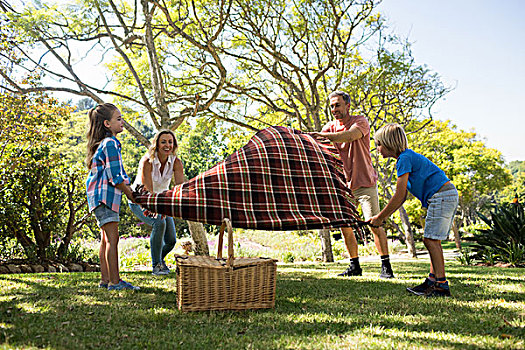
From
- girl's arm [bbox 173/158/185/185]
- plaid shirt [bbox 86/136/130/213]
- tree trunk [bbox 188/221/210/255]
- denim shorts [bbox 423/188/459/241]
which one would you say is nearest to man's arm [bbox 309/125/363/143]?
denim shorts [bbox 423/188/459/241]

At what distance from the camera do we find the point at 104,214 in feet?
13.0

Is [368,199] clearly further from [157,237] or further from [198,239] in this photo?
[198,239]

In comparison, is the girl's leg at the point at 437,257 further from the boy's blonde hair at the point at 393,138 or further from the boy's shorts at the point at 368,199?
the boy's shorts at the point at 368,199

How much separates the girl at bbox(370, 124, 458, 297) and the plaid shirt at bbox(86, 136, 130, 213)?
96.8 inches

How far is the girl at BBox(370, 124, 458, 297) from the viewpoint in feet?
11.7

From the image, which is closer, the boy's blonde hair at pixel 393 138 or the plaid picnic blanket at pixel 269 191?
the plaid picnic blanket at pixel 269 191

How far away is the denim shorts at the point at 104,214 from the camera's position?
155 inches

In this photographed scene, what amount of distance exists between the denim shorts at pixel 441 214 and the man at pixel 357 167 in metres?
1.21

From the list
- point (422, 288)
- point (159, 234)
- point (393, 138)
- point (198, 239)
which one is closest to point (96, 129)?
point (159, 234)

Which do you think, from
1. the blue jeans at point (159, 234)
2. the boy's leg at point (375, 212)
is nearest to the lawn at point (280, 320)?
the boy's leg at point (375, 212)

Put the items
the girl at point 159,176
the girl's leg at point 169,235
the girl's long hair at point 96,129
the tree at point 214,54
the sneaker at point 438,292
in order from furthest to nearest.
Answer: the tree at point 214,54
the girl's leg at point 169,235
the girl at point 159,176
the girl's long hair at point 96,129
the sneaker at point 438,292

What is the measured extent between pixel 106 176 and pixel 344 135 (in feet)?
8.78

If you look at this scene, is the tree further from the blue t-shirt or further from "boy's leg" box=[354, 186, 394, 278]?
the blue t-shirt

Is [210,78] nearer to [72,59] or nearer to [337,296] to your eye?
[72,59]
